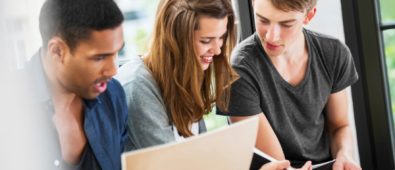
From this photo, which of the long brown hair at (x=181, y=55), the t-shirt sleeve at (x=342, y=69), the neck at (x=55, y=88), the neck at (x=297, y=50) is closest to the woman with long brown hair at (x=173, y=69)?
the long brown hair at (x=181, y=55)

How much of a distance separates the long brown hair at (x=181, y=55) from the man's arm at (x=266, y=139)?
21 cm

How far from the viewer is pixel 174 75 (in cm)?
108

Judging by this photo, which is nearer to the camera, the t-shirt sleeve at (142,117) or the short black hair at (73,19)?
the short black hair at (73,19)

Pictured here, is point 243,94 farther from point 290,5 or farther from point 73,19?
point 73,19

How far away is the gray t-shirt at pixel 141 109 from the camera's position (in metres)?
1.06

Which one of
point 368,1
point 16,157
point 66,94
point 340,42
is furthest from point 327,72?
point 16,157

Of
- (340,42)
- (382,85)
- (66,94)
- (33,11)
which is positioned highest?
(33,11)

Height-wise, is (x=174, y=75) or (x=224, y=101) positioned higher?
(x=174, y=75)

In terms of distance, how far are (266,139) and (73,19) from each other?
603mm

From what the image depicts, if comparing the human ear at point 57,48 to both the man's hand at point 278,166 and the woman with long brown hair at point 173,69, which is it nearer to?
the woman with long brown hair at point 173,69

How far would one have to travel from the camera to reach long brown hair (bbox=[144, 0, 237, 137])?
106 cm

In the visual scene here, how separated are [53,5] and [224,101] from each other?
0.49 meters

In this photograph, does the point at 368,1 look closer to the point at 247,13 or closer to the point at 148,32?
the point at 247,13

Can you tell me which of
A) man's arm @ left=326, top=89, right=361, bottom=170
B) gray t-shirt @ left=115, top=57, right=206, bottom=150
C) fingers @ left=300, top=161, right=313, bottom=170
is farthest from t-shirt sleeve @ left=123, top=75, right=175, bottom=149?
man's arm @ left=326, top=89, right=361, bottom=170
